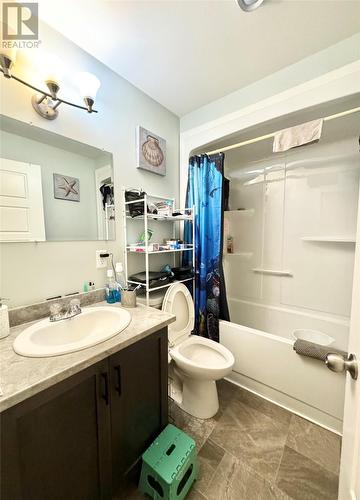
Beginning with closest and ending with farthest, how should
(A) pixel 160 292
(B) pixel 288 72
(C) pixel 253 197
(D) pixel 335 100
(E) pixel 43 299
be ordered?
(E) pixel 43 299 < (D) pixel 335 100 < (B) pixel 288 72 < (A) pixel 160 292 < (C) pixel 253 197

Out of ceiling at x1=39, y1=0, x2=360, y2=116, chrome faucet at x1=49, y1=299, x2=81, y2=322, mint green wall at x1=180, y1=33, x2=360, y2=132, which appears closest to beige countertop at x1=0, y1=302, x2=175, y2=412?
chrome faucet at x1=49, y1=299, x2=81, y2=322

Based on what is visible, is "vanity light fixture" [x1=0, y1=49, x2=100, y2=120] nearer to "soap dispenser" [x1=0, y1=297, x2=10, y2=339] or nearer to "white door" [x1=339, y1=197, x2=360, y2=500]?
"soap dispenser" [x1=0, y1=297, x2=10, y2=339]

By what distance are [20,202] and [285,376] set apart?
204 cm

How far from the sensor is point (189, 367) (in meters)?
1.28

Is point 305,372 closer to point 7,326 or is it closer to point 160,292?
point 160,292

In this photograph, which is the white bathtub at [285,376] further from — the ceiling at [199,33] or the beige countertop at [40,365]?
the ceiling at [199,33]

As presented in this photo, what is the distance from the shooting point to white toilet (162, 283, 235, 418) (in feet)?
4.26

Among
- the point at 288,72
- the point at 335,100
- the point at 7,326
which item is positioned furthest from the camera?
the point at 288,72

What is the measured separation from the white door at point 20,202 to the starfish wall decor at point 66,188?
0.09 metres

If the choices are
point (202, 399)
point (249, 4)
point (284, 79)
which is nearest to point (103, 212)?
point (249, 4)

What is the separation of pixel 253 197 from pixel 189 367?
1967 mm

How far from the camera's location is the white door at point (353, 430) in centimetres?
50

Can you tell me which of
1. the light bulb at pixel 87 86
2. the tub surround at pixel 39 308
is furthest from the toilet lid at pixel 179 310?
the light bulb at pixel 87 86

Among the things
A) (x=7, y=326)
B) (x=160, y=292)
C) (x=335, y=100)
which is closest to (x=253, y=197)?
(x=335, y=100)
